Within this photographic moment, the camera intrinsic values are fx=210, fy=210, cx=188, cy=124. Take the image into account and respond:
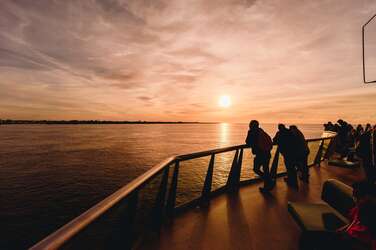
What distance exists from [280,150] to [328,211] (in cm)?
313

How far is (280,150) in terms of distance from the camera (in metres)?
5.99

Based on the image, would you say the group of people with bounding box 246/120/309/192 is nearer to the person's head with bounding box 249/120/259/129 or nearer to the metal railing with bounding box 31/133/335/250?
the person's head with bounding box 249/120/259/129

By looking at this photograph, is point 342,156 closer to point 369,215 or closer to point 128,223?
point 369,215

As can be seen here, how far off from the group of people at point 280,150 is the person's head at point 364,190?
2.94 meters

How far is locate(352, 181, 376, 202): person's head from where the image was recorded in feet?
7.26

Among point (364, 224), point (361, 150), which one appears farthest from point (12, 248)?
point (361, 150)

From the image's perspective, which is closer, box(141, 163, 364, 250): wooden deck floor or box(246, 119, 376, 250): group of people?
box(246, 119, 376, 250): group of people

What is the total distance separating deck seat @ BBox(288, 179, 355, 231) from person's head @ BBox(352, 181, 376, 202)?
50 cm

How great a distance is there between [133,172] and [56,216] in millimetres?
12222

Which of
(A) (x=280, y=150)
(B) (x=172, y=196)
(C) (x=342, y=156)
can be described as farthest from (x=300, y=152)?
(C) (x=342, y=156)

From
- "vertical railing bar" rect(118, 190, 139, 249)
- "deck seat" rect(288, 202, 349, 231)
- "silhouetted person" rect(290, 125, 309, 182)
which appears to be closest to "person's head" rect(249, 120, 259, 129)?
"silhouetted person" rect(290, 125, 309, 182)

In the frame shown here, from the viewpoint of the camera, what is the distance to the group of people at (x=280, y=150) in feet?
17.7

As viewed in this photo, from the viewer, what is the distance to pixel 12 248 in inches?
480

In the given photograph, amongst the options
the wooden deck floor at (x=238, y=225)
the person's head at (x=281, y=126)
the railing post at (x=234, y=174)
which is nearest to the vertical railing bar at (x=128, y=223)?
the wooden deck floor at (x=238, y=225)
